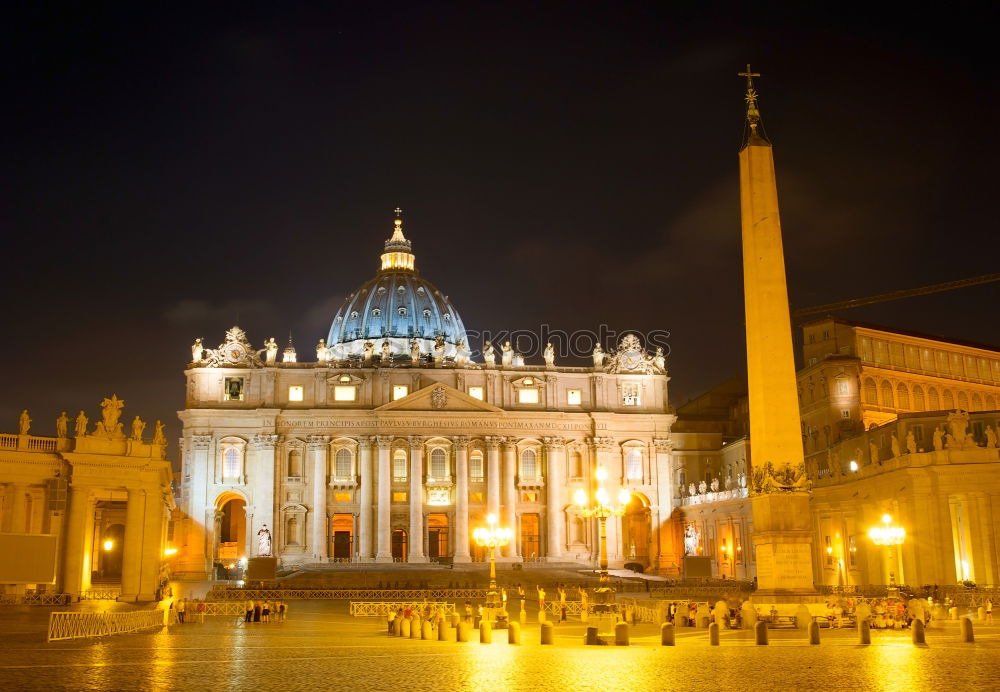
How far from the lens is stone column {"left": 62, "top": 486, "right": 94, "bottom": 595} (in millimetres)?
44594

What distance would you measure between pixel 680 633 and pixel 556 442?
2425 inches

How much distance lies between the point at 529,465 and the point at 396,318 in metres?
33.1

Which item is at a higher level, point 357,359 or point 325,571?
point 357,359

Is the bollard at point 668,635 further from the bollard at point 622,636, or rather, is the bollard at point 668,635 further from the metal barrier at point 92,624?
the metal barrier at point 92,624

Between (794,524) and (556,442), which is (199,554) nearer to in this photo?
(556,442)

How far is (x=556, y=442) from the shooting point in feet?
296

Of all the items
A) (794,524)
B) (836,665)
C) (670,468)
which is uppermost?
(670,468)

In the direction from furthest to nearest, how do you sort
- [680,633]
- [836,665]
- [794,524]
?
[680,633]
[794,524]
[836,665]

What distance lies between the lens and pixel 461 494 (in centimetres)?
8775

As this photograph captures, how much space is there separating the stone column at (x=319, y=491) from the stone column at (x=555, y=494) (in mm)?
17860

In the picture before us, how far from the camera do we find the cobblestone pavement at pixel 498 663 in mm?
17812

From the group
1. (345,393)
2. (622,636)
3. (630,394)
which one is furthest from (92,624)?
(630,394)

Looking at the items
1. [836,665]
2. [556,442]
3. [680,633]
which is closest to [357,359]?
[556,442]

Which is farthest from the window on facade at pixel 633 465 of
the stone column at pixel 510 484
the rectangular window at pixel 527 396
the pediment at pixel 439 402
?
the pediment at pixel 439 402
